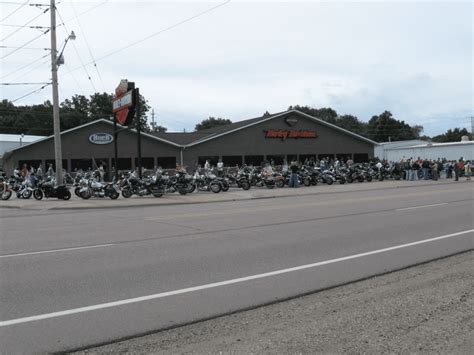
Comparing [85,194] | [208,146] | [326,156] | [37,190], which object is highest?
[208,146]

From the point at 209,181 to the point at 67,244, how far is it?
1599 cm

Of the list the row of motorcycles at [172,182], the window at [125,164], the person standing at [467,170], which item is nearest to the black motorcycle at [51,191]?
the row of motorcycles at [172,182]

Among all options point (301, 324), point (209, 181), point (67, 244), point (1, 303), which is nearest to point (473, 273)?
point (301, 324)

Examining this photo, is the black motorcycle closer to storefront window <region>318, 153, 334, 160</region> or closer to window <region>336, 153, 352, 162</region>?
storefront window <region>318, 153, 334, 160</region>

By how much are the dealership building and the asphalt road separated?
93.0 ft

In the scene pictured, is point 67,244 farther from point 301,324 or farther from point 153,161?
point 153,161

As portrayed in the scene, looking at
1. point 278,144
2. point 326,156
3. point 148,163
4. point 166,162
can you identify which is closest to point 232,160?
point 278,144

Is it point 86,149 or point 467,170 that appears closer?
point 467,170

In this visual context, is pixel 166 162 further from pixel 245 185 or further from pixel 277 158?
pixel 245 185

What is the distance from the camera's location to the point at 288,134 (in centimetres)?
4681

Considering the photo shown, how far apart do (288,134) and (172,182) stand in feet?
82.4

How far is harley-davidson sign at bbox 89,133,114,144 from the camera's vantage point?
4103 cm

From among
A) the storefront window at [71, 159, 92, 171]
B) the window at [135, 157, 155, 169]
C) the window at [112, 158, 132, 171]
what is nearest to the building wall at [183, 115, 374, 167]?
the window at [135, 157, 155, 169]

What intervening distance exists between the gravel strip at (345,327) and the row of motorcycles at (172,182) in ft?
56.8
